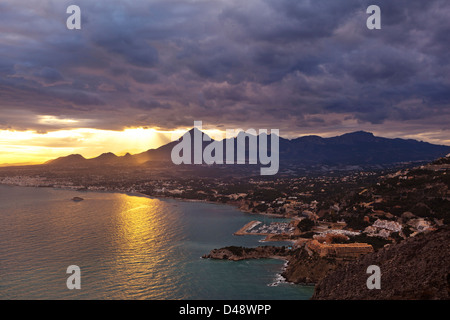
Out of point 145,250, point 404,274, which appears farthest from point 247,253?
point 404,274

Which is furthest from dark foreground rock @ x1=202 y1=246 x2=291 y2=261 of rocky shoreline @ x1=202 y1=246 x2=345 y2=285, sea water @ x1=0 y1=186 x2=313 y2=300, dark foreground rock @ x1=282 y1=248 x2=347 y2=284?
dark foreground rock @ x1=282 y1=248 x2=347 y2=284

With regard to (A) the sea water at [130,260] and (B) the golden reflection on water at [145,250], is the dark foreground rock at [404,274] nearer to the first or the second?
(A) the sea water at [130,260]

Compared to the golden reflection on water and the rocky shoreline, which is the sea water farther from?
the rocky shoreline

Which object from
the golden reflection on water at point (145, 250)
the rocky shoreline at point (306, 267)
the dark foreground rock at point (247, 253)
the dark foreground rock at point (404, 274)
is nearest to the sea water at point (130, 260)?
the golden reflection on water at point (145, 250)
